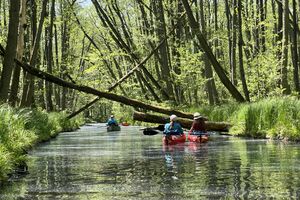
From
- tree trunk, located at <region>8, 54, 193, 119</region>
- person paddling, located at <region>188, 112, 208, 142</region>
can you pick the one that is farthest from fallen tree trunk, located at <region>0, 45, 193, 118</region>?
person paddling, located at <region>188, 112, 208, 142</region>

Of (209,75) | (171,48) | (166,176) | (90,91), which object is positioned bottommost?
(166,176)

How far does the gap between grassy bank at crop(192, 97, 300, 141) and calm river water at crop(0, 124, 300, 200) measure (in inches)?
121

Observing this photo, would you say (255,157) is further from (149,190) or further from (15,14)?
(15,14)

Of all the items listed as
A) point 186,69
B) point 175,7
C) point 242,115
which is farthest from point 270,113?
point 175,7

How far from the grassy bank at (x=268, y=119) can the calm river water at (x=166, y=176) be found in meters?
3.07

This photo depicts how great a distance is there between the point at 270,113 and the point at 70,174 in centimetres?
1161

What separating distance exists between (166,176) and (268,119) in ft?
37.1

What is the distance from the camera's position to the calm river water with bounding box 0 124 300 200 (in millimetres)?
8492

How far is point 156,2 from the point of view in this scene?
39.4m

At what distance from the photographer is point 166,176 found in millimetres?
10578

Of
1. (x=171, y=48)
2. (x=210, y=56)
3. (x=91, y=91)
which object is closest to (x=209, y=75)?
(x=171, y=48)

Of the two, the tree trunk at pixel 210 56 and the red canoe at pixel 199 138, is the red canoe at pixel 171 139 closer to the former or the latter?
the red canoe at pixel 199 138

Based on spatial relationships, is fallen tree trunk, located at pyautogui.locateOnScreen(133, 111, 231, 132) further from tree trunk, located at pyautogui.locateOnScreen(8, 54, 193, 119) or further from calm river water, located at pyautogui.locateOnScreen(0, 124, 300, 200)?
calm river water, located at pyautogui.locateOnScreen(0, 124, 300, 200)

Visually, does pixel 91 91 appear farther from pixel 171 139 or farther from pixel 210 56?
pixel 210 56
